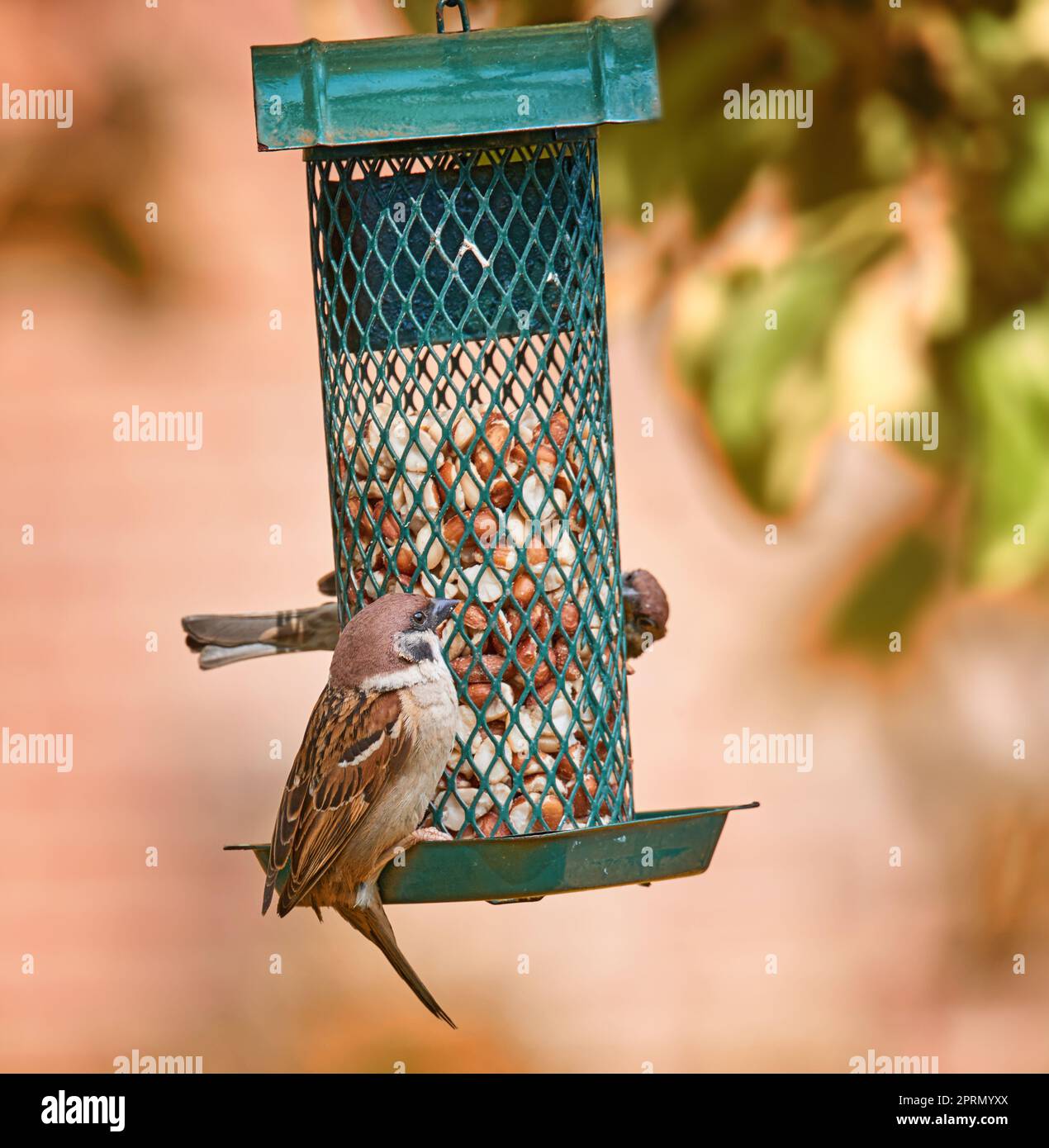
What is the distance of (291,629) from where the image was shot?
4.12 m

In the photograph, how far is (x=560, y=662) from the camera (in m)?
3.43

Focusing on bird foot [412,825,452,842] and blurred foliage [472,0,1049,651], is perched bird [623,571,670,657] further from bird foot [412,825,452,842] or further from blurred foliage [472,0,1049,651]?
blurred foliage [472,0,1049,651]

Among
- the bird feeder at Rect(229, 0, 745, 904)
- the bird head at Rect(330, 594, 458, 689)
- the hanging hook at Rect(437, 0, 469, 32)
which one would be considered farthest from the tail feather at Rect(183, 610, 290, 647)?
the hanging hook at Rect(437, 0, 469, 32)

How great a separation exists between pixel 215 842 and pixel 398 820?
276 cm

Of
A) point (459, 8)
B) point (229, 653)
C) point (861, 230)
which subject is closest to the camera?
point (459, 8)

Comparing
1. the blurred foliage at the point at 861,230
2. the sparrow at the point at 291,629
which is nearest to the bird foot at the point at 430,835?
the sparrow at the point at 291,629

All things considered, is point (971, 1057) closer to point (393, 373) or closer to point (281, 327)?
point (281, 327)

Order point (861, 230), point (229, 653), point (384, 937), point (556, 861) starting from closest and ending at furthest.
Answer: point (556, 861)
point (384, 937)
point (229, 653)
point (861, 230)

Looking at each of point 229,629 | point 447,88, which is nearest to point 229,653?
point 229,629

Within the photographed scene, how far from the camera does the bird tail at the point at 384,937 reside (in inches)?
131

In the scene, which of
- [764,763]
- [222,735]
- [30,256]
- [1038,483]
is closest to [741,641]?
[764,763]

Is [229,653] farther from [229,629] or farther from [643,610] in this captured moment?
[643,610]

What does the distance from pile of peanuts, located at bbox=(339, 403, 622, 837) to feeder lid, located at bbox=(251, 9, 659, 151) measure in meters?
0.54

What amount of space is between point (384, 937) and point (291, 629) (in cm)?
99
